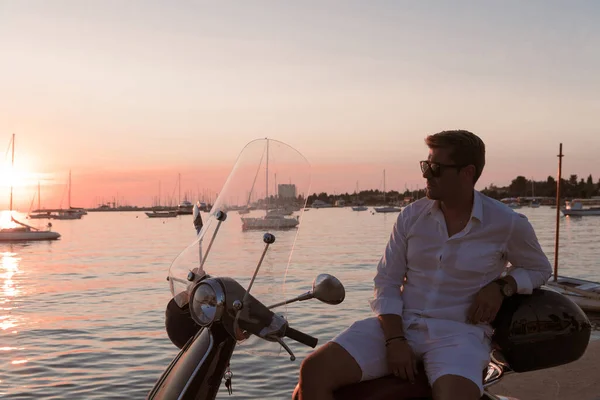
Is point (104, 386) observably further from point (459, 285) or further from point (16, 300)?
point (16, 300)

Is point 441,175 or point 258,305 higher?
point 441,175

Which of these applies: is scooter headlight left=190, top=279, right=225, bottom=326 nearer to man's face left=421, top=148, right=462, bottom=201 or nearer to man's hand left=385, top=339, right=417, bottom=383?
man's hand left=385, top=339, right=417, bottom=383

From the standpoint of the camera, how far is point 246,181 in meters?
2.95

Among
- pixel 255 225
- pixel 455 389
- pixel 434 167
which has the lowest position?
pixel 455 389

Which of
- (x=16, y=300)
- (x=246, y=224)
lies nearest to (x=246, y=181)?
(x=246, y=224)

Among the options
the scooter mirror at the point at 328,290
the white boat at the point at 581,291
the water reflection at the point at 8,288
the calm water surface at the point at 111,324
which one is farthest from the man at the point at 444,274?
the water reflection at the point at 8,288

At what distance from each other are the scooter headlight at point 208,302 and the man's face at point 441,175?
1014 millimetres

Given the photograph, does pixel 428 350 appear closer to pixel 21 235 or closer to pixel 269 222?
pixel 269 222

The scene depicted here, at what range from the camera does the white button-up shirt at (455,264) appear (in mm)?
2955

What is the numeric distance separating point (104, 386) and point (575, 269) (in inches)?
1031

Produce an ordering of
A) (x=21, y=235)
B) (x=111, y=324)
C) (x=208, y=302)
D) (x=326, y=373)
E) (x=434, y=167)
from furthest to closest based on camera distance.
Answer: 1. (x=21, y=235)
2. (x=111, y=324)
3. (x=434, y=167)
4. (x=326, y=373)
5. (x=208, y=302)

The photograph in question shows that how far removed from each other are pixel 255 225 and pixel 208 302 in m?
0.46

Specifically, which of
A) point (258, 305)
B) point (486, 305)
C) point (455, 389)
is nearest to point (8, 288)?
point (258, 305)

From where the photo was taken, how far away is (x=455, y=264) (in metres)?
2.95
